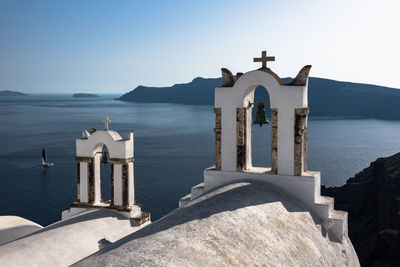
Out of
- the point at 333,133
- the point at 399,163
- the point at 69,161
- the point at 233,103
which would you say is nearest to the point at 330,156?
the point at 399,163

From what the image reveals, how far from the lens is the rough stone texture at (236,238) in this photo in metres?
6.23

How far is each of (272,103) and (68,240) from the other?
22.7 ft

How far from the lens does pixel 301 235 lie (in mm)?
9242

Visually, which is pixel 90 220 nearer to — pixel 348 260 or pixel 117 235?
pixel 117 235

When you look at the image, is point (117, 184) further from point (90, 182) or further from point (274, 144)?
point (274, 144)

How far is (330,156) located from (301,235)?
227 ft

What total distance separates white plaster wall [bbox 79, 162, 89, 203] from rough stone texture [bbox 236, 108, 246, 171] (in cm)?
538

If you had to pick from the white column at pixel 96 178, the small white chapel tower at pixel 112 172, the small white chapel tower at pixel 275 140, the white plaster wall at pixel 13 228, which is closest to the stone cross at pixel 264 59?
the small white chapel tower at pixel 275 140

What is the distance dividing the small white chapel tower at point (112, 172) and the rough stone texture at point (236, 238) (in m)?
3.95

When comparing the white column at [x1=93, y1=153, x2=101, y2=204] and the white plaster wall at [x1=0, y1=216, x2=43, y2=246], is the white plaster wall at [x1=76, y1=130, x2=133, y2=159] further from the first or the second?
the white plaster wall at [x1=0, y1=216, x2=43, y2=246]

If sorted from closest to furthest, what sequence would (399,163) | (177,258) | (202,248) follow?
(177,258)
(202,248)
(399,163)

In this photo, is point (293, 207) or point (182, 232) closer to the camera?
point (182, 232)

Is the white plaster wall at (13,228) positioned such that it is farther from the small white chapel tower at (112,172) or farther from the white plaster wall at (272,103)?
the white plaster wall at (272,103)

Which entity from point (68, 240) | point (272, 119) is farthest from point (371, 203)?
point (68, 240)
